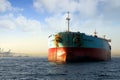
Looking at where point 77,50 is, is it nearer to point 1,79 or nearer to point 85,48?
point 85,48

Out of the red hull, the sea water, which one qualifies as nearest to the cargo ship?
the red hull

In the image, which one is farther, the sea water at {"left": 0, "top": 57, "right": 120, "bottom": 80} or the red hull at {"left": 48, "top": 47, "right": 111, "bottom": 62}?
the red hull at {"left": 48, "top": 47, "right": 111, "bottom": 62}

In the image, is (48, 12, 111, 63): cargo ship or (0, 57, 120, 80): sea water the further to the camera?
(48, 12, 111, 63): cargo ship

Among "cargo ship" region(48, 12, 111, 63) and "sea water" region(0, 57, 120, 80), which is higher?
"cargo ship" region(48, 12, 111, 63)

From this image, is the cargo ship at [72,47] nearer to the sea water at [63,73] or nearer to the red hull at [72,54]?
the red hull at [72,54]

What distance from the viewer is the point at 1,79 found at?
34.5 meters

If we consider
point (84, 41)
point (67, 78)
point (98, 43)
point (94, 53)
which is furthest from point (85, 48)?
point (67, 78)

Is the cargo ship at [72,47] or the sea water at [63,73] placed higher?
the cargo ship at [72,47]

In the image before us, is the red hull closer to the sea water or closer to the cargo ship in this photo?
the cargo ship

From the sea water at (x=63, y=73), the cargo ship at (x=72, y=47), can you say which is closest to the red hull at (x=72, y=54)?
the cargo ship at (x=72, y=47)

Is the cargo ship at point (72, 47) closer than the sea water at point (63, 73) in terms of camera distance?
No

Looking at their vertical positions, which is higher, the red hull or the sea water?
the red hull

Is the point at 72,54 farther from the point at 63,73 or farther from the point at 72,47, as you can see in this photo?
the point at 63,73

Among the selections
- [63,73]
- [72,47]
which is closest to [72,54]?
[72,47]
